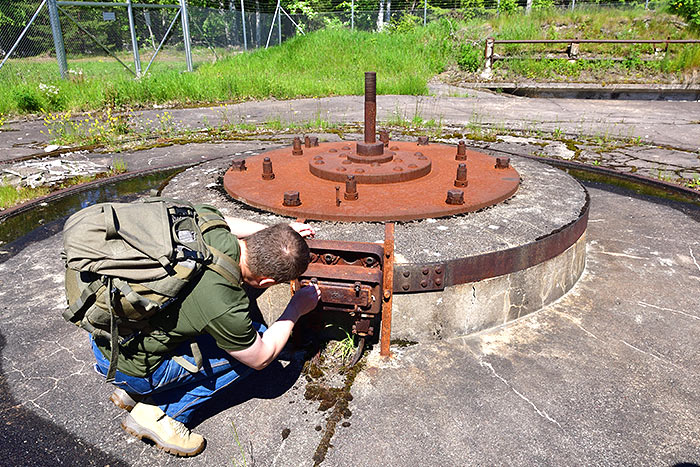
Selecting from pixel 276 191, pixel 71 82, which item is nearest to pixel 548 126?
pixel 276 191

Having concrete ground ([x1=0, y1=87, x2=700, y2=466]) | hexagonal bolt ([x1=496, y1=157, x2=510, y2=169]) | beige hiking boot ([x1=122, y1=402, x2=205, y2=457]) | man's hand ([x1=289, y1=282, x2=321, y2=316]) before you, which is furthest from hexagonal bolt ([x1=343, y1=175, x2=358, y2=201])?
beige hiking boot ([x1=122, y1=402, x2=205, y2=457])

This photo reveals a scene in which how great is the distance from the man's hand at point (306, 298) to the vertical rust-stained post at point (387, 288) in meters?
0.33

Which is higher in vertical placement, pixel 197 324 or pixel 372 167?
pixel 372 167

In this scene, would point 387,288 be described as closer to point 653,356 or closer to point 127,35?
point 653,356

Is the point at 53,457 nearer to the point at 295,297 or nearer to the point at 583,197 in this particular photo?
the point at 295,297

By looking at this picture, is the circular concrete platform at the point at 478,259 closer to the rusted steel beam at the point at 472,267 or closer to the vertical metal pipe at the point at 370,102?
the rusted steel beam at the point at 472,267

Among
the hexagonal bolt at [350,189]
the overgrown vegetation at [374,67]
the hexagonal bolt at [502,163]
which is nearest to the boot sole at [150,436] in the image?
the hexagonal bolt at [350,189]

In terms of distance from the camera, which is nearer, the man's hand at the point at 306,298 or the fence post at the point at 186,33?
Result: the man's hand at the point at 306,298

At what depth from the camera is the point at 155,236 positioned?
1600mm

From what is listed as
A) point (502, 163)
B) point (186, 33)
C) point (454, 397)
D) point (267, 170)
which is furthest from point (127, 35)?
point (454, 397)

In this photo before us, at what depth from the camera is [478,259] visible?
8.02 feet

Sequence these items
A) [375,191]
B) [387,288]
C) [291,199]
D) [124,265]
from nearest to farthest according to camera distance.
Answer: [124,265] < [387,288] < [291,199] < [375,191]

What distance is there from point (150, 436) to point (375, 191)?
185cm

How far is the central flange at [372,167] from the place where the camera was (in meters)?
3.26
